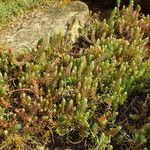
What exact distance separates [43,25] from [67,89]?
1717 mm

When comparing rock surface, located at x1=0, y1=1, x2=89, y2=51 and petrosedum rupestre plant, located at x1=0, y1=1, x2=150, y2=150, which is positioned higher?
rock surface, located at x1=0, y1=1, x2=89, y2=51

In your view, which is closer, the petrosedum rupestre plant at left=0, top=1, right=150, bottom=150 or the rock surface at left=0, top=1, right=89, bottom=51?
the petrosedum rupestre plant at left=0, top=1, right=150, bottom=150

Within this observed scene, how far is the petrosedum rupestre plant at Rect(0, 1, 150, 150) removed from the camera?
531cm

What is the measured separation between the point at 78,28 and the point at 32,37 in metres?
0.89

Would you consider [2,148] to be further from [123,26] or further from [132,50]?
[123,26]

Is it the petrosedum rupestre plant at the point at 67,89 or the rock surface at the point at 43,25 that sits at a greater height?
the rock surface at the point at 43,25

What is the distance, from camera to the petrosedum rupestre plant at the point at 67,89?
531 cm

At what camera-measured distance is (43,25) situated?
23.0 ft

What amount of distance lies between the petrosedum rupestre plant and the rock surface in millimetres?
305

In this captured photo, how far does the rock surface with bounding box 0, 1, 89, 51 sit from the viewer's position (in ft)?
21.7

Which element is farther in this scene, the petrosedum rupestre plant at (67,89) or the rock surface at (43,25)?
the rock surface at (43,25)

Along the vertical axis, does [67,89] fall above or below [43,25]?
below

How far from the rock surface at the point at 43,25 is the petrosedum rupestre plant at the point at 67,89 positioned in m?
0.31

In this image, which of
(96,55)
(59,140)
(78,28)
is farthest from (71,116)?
(78,28)
